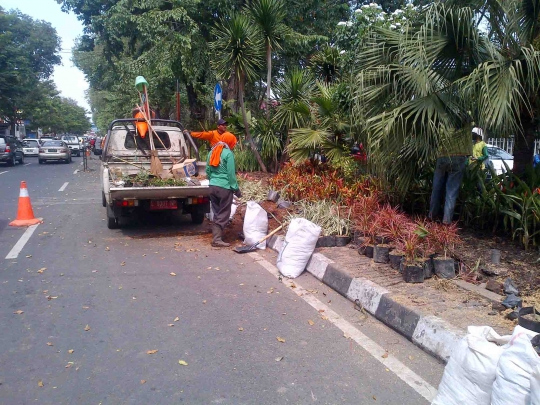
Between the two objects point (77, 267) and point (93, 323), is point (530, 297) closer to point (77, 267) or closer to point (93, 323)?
point (93, 323)

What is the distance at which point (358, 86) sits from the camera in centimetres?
675

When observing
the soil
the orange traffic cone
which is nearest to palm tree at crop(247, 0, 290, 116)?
the orange traffic cone

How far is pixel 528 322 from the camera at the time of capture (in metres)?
3.79

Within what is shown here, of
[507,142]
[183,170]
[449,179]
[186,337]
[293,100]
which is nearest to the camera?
[186,337]

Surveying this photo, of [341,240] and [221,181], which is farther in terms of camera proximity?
[221,181]

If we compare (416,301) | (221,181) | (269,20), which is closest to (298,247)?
(416,301)

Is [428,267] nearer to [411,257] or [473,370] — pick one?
[411,257]

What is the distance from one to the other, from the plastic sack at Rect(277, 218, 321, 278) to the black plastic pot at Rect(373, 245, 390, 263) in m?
0.75

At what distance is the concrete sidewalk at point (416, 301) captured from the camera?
4.07 metres

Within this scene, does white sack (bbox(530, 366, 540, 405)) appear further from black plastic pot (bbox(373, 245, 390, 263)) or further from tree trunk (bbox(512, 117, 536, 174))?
tree trunk (bbox(512, 117, 536, 174))

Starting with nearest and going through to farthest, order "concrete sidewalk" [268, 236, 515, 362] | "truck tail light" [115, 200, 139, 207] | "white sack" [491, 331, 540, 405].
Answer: "white sack" [491, 331, 540, 405]
"concrete sidewalk" [268, 236, 515, 362]
"truck tail light" [115, 200, 139, 207]

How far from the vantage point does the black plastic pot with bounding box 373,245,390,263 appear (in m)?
5.89

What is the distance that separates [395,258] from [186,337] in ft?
8.27

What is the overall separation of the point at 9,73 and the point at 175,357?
99.3 ft
